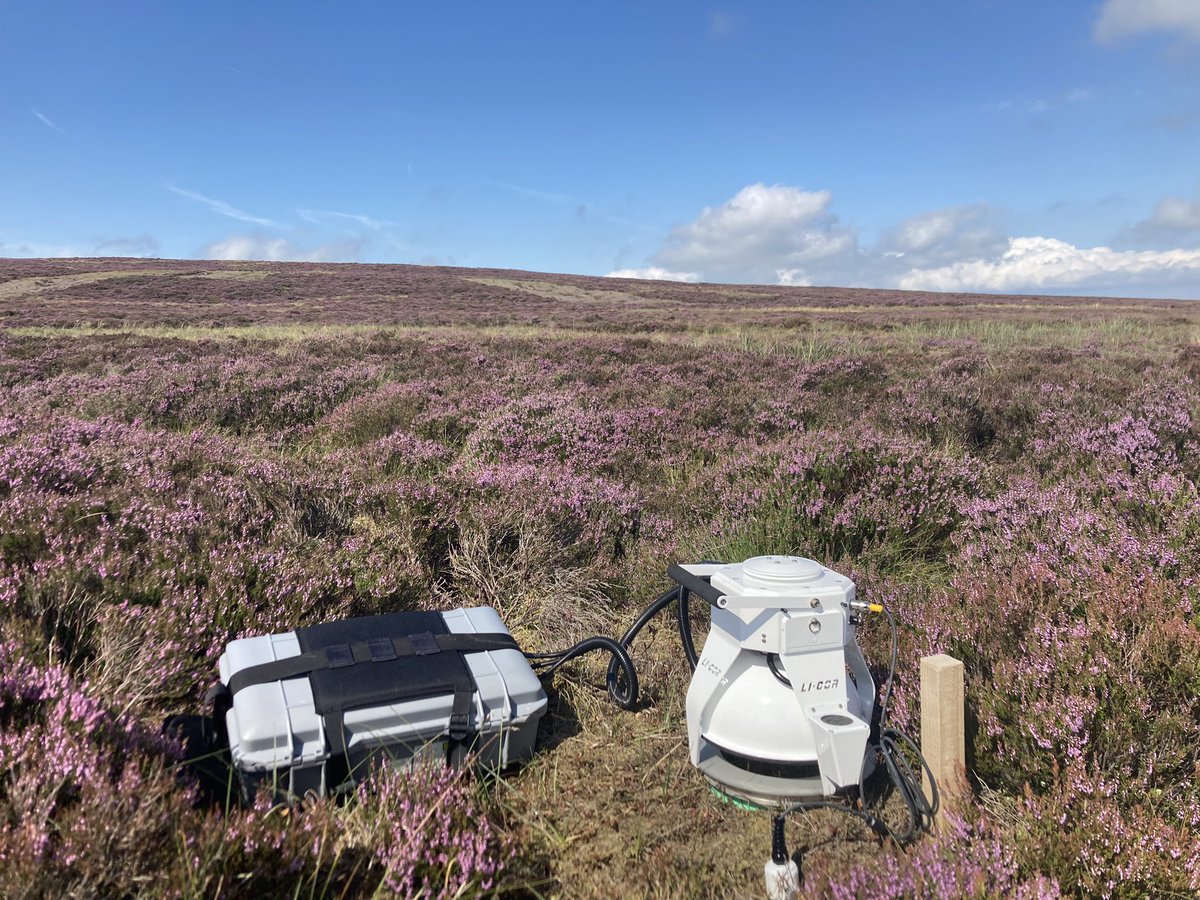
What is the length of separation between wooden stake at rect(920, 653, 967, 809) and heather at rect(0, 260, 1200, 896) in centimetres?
16

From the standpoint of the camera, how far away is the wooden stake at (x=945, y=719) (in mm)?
2076

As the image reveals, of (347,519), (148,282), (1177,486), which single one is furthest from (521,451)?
(148,282)

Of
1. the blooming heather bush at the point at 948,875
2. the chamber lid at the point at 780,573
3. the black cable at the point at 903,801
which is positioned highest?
the chamber lid at the point at 780,573

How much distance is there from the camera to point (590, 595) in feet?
13.0

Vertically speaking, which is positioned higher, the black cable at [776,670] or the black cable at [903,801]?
the black cable at [776,670]

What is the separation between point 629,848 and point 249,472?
12.0 feet

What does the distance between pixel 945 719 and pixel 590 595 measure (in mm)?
2156

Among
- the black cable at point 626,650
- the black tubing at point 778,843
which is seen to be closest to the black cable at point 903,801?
the black tubing at point 778,843

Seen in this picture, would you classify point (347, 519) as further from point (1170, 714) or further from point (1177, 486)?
point (1177, 486)

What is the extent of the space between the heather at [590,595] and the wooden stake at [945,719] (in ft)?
0.52

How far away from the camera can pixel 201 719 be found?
2199 millimetres

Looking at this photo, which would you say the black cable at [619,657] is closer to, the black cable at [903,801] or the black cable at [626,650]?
the black cable at [626,650]

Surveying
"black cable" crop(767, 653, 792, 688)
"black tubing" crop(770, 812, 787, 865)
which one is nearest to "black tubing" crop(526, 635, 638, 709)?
"black cable" crop(767, 653, 792, 688)

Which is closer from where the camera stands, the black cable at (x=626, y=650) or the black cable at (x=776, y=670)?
the black cable at (x=776, y=670)
